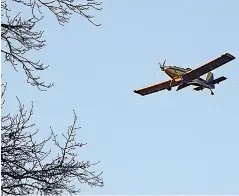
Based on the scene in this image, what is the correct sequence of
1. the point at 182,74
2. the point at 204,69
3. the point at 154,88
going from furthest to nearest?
1. the point at 154,88
2. the point at 204,69
3. the point at 182,74

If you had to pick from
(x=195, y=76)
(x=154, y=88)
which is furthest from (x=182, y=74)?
(x=154, y=88)

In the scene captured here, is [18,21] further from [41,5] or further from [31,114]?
[31,114]

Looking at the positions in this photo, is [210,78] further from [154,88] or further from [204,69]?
[154,88]

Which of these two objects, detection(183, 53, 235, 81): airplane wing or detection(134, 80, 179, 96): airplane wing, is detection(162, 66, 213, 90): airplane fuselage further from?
detection(134, 80, 179, 96): airplane wing

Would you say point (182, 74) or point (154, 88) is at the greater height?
point (154, 88)

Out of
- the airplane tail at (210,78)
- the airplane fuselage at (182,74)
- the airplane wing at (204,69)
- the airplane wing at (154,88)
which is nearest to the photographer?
the airplane wing at (204,69)

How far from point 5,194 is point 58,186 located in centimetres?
86

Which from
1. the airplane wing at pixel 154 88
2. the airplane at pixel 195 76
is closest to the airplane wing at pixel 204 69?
the airplane at pixel 195 76

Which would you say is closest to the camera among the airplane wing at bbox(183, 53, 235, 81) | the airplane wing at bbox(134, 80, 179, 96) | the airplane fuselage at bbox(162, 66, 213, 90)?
the airplane wing at bbox(183, 53, 235, 81)

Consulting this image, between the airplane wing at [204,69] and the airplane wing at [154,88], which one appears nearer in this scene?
the airplane wing at [204,69]

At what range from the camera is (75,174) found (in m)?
10.1

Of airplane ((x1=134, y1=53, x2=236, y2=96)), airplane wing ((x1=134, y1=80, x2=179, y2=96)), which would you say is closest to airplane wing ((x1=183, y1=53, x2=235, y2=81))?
airplane ((x1=134, y1=53, x2=236, y2=96))

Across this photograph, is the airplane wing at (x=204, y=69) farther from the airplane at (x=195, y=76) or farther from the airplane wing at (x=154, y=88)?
the airplane wing at (x=154, y=88)

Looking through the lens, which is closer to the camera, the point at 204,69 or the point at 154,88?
the point at 204,69
